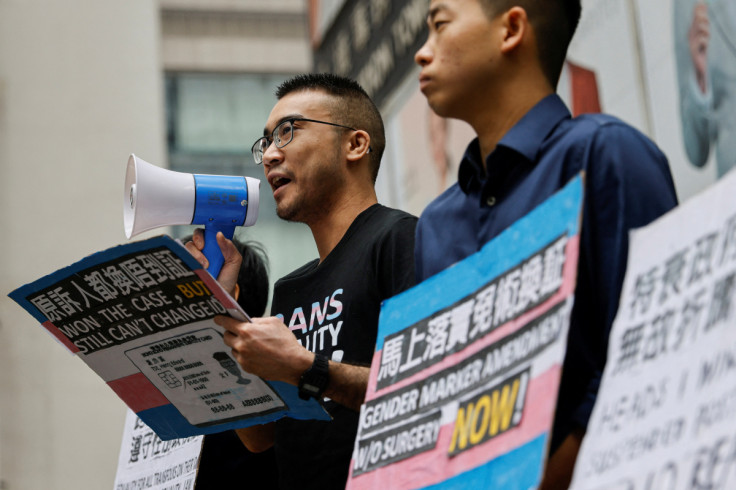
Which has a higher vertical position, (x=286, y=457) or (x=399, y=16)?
(x=399, y=16)

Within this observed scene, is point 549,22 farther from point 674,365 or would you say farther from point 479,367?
point 674,365

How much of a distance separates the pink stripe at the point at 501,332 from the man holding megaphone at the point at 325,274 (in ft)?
0.96

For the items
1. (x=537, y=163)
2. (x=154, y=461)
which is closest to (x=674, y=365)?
(x=537, y=163)

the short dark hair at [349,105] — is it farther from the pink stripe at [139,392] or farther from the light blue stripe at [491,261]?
the light blue stripe at [491,261]

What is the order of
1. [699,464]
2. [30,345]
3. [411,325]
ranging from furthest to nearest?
[30,345]
[411,325]
[699,464]

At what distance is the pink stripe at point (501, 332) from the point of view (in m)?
1.38

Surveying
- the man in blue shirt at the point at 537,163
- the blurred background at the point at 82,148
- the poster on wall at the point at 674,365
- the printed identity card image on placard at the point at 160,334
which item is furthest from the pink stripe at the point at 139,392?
the blurred background at the point at 82,148

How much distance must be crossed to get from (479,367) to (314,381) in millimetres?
524

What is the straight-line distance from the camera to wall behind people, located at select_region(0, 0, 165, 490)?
7898 mm

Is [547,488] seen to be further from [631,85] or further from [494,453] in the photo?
[631,85]

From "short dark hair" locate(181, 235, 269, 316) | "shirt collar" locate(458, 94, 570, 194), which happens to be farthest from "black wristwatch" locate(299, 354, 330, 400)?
"short dark hair" locate(181, 235, 269, 316)

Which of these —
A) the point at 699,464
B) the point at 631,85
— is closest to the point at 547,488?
the point at 699,464

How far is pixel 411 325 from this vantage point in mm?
1669

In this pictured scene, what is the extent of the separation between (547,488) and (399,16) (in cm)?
488
